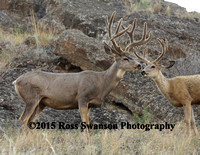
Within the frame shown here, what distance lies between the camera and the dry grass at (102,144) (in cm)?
594

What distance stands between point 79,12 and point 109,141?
856 cm

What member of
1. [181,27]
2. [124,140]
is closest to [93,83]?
[124,140]

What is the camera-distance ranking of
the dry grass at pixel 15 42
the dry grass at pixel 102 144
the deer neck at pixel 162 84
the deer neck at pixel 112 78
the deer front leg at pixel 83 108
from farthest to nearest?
the dry grass at pixel 15 42, the deer neck at pixel 162 84, the deer neck at pixel 112 78, the deer front leg at pixel 83 108, the dry grass at pixel 102 144

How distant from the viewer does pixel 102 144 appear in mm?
6418

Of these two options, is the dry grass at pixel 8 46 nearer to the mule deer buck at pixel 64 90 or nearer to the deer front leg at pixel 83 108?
the mule deer buck at pixel 64 90

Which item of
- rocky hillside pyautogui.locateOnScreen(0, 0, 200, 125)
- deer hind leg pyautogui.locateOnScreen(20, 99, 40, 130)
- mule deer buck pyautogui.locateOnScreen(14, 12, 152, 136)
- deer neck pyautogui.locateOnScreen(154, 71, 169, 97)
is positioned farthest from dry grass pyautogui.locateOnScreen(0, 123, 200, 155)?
rocky hillside pyautogui.locateOnScreen(0, 0, 200, 125)

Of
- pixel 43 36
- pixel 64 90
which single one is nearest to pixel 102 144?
pixel 64 90

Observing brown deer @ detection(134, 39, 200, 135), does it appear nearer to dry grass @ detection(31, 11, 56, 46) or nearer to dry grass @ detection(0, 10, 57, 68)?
dry grass @ detection(0, 10, 57, 68)

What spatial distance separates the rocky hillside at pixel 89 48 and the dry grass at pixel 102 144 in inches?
68.7

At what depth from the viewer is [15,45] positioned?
12562mm

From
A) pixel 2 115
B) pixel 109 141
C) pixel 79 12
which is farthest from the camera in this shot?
pixel 79 12

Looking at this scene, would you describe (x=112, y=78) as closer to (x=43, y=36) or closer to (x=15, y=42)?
(x=43, y=36)

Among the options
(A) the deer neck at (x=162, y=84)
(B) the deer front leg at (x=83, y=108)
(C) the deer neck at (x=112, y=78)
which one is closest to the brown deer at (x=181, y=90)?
(A) the deer neck at (x=162, y=84)

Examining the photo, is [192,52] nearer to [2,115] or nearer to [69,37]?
[69,37]
